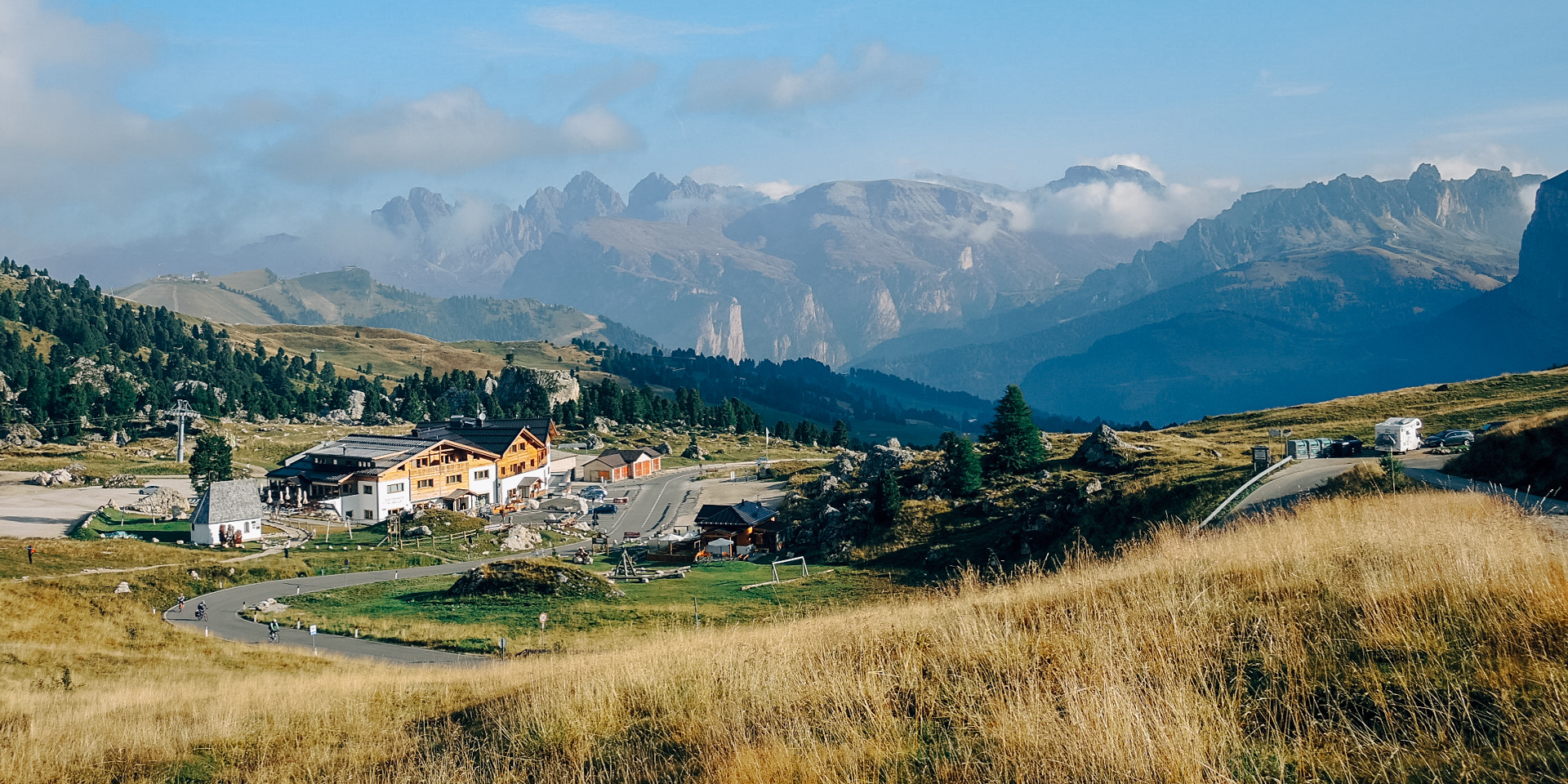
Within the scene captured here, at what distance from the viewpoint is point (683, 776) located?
7699 mm

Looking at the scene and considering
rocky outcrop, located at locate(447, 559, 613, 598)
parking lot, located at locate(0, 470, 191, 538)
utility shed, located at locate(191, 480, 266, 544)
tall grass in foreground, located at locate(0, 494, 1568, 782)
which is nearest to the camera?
tall grass in foreground, located at locate(0, 494, 1568, 782)

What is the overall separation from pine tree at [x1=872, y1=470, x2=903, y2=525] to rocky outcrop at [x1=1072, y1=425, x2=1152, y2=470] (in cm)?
1400

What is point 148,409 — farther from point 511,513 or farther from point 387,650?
point 387,650

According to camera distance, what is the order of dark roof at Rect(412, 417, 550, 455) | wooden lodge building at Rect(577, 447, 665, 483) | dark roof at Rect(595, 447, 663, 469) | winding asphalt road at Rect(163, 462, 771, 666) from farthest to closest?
dark roof at Rect(595, 447, 663, 469) → wooden lodge building at Rect(577, 447, 665, 483) → dark roof at Rect(412, 417, 550, 455) → winding asphalt road at Rect(163, 462, 771, 666)

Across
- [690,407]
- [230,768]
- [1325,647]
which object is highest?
[690,407]

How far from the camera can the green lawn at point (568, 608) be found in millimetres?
34406

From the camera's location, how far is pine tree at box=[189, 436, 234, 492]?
80.2m

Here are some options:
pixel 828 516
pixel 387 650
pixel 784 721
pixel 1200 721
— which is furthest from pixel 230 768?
pixel 828 516

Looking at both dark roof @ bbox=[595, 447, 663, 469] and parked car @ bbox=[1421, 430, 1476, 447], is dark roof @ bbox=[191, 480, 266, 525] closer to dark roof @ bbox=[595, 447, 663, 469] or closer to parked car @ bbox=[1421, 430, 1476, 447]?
dark roof @ bbox=[595, 447, 663, 469]

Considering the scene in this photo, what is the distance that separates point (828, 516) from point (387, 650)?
107ft

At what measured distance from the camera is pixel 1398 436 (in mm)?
45281

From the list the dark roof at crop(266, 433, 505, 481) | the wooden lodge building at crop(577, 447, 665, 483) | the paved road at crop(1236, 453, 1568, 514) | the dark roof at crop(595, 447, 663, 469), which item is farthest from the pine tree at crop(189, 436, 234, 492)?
the paved road at crop(1236, 453, 1568, 514)

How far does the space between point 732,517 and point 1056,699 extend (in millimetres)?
59854

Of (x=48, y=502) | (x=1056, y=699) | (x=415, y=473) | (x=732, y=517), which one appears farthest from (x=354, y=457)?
(x=1056, y=699)
